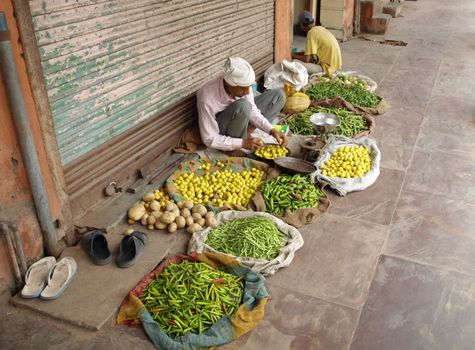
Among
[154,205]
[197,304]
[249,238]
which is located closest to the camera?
[197,304]

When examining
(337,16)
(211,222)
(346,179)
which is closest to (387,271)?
(346,179)

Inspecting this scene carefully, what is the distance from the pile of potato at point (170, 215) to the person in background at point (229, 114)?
110 cm

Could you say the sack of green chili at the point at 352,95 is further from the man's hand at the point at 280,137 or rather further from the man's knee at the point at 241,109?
the man's knee at the point at 241,109

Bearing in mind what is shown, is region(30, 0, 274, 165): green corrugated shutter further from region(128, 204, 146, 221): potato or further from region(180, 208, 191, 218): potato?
region(180, 208, 191, 218): potato

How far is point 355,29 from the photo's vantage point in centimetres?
1216

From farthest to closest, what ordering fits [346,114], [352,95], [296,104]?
[352,95] → [296,104] → [346,114]

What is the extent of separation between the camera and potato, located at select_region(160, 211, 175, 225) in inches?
171

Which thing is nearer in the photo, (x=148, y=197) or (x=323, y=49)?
(x=148, y=197)

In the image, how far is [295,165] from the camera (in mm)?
5258

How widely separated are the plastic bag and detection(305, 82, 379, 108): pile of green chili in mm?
247

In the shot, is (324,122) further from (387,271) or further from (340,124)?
(387,271)

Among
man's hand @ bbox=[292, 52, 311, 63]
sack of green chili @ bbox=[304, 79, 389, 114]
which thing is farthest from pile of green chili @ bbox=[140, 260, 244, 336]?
man's hand @ bbox=[292, 52, 311, 63]

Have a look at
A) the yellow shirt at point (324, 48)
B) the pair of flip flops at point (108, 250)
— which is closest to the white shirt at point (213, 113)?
the pair of flip flops at point (108, 250)

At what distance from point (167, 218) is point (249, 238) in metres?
0.82
